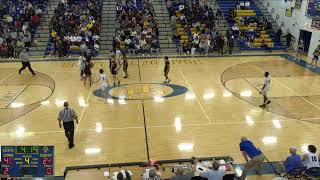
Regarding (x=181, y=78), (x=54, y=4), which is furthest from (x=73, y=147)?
(x=54, y=4)

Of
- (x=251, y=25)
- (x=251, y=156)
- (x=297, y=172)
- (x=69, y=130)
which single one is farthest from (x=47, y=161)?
(x=251, y=25)

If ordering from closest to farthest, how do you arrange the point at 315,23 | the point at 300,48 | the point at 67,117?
the point at 67,117 → the point at 315,23 → the point at 300,48

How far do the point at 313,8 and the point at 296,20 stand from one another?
241cm

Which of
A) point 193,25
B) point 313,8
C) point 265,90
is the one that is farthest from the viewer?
point 193,25

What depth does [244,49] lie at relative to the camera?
27344 mm

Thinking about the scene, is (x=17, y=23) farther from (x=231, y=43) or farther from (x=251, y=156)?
(x=251, y=156)

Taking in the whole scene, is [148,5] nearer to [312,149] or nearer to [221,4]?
[221,4]

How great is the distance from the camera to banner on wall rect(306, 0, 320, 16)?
24581 mm

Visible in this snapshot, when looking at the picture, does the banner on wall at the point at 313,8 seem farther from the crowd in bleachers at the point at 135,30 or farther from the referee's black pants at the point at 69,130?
the referee's black pants at the point at 69,130

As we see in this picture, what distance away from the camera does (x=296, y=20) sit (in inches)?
1080

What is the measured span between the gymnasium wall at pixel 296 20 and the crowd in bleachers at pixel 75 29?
48.7 ft

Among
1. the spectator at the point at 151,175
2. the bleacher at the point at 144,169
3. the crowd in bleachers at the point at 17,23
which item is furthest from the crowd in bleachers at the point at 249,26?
the spectator at the point at 151,175

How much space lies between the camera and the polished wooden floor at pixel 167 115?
11.5 m

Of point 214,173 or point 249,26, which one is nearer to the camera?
point 214,173
